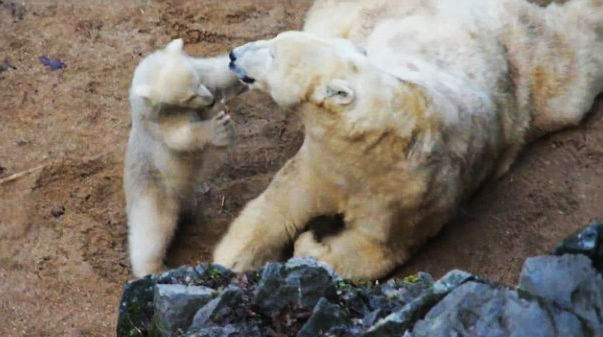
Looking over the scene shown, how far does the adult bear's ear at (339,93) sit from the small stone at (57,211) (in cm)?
203

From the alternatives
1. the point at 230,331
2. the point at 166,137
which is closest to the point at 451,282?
the point at 230,331

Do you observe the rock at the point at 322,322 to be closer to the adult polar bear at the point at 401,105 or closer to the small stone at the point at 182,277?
the small stone at the point at 182,277

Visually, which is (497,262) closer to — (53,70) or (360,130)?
(360,130)

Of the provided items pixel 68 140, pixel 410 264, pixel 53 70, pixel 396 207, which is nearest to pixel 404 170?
pixel 396 207

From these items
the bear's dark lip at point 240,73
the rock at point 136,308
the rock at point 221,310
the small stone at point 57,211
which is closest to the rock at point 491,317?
the rock at point 221,310

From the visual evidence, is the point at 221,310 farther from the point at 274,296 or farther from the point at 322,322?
the point at 322,322

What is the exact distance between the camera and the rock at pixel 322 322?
4.42 m

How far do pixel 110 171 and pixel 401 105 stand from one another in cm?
215

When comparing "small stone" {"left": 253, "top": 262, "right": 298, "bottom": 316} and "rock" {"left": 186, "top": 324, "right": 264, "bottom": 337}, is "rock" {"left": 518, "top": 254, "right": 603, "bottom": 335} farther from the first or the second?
"rock" {"left": 186, "top": 324, "right": 264, "bottom": 337}

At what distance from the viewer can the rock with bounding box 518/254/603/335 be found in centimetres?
412

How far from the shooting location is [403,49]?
6609 mm

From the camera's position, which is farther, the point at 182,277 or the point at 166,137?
the point at 166,137

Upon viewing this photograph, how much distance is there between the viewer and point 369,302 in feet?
15.3

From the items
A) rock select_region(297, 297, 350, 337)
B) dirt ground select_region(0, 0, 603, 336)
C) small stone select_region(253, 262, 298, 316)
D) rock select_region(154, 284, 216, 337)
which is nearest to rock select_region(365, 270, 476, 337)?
rock select_region(297, 297, 350, 337)
